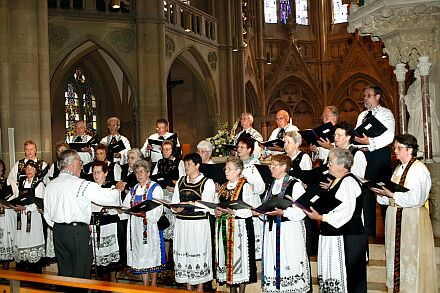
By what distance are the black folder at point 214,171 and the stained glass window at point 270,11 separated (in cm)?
1930

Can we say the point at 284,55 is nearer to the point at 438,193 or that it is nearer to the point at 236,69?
the point at 236,69

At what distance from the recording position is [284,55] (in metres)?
26.9

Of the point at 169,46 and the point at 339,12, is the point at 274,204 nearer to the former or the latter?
the point at 169,46

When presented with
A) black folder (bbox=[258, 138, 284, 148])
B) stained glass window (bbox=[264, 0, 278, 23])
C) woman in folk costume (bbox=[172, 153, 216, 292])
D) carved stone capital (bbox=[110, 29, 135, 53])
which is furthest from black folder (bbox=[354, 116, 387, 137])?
stained glass window (bbox=[264, 0, 278, 23])

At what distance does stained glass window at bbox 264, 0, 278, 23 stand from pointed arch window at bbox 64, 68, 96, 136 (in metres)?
8.82

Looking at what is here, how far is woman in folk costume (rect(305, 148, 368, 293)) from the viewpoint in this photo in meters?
6.28

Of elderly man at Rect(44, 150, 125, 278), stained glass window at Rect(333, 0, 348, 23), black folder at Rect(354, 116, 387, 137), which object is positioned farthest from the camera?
stained glass window at Rect(333, 0, 348, 23)

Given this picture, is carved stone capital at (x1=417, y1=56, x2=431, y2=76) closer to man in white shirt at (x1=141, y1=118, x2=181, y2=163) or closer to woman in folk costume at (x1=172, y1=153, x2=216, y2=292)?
woman in folk costume at (x1=172, y1=153, x2=216, y2=292)

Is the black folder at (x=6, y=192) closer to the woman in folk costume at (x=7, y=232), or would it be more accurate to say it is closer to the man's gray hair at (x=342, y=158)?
the woman in folk costume at (x=7, y=232)

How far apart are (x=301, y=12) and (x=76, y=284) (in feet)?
80.1

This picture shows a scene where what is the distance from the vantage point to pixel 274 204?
6449 mm

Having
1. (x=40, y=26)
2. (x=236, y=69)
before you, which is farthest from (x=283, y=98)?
(x=40, y=26)

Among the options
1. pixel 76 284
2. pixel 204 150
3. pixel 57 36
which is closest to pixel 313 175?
pixel 204 150

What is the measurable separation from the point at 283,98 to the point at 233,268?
66.3 ft
